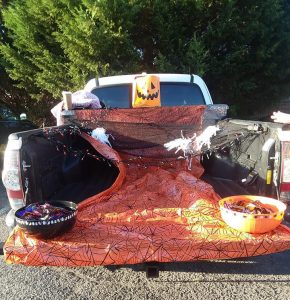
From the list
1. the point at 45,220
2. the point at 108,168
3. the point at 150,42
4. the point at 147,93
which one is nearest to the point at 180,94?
the point at 147,93

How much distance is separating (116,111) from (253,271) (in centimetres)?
220

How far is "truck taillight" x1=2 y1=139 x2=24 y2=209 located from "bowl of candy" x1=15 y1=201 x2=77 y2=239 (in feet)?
0.75

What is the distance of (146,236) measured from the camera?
8.59 feet

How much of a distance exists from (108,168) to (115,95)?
1546 millimetres

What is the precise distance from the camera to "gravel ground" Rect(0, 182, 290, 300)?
2.95 meters

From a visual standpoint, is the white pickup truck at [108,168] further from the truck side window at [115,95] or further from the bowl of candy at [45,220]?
the truck side window at [115,95]

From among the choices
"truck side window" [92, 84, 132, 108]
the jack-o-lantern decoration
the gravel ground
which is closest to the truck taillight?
the gravel ground

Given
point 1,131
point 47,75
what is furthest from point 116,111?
point 1,131

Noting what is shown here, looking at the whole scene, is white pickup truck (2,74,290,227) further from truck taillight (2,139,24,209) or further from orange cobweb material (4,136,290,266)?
orange cobweb material (4,136,290,266)

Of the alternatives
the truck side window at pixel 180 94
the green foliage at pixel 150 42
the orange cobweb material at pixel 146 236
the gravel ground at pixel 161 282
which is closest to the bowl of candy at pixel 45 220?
the orange cobweb material at pixel 146 236

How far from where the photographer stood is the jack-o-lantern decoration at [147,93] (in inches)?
182

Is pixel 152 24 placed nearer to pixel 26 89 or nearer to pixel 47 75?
pixel 47 75

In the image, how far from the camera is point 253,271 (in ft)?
10.8

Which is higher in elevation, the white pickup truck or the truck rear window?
the truck rear window
